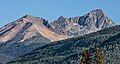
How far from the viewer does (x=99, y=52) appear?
99625 mm

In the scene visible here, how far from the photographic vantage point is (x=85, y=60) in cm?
9650

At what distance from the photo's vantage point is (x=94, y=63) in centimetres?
10000

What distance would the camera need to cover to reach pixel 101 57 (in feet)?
326

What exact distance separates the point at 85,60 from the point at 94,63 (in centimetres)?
396

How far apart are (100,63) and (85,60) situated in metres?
3.50

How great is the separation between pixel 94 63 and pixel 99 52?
213 centimetres

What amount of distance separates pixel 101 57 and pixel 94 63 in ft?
5.73

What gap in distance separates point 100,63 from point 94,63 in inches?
63.8

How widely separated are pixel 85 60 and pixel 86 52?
5.12 ft

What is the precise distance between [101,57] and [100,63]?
3.83 feet

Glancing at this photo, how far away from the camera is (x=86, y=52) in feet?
314
